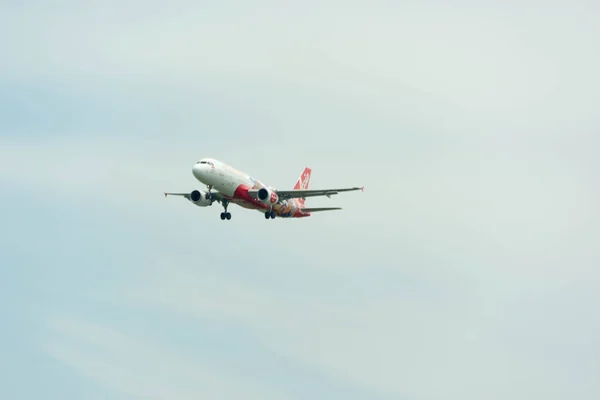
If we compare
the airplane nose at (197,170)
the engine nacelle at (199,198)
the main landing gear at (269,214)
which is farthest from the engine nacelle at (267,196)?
the airplane nose at (197,170)

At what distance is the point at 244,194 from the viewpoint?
139m

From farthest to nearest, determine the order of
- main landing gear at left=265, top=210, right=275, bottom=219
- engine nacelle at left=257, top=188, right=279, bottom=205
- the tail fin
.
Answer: the tail fin → main landing gear at left=265, top=210, right=275, bottom=219 → engine nacelle at left=257, top=188, right=279, bottom=205

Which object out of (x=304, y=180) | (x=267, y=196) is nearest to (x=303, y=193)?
(x=267, y=196)

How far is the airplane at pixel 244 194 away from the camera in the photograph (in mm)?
134625

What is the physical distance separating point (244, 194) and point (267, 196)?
290cm

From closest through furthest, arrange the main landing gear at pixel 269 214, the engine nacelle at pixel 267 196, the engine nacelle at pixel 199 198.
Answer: the engine nacelle at pixel 267 196 < the engine nacelle at pixel 199 198 < the main landing gear at pixel 269 214

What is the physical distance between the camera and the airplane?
13462 centimetres

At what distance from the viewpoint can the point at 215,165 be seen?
442ft

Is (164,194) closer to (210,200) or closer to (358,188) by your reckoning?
(210,200)

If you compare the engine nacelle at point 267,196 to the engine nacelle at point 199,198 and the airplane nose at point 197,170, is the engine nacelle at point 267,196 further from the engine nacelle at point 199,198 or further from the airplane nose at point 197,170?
the airplane nose at point 197,170

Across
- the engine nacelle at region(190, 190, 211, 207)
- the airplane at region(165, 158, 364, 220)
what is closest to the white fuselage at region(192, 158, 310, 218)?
the airplane at region(165, 158, 364, 220)

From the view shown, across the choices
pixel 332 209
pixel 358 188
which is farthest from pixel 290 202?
pixel 358 188

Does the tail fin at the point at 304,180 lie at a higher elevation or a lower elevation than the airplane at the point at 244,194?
higher

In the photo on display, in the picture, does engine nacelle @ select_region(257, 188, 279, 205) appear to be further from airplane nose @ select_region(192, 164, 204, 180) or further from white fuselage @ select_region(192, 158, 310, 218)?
airplane nose @ select_region(192, 164, 204, 180)
